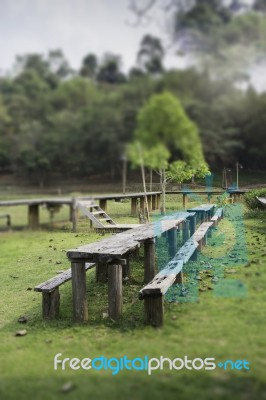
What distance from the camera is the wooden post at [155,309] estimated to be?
3.02 meters

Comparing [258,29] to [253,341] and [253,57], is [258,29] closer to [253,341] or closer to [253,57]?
[253,57]

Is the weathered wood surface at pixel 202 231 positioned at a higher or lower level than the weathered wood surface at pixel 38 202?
lower

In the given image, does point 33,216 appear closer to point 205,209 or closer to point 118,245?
point 118,245

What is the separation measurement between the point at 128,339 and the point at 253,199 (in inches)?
78.9

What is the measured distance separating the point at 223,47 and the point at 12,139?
1.63m

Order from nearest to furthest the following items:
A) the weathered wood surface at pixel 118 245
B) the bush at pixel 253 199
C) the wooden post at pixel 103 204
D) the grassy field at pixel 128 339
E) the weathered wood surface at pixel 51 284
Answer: the grassy field at pixel 128 339 < the weathered wood surface at pixel 118 245 < the weathered wood surface at pixel 51 284 < the wooden post at pixel 103 204 < the bush at pixel 253 199

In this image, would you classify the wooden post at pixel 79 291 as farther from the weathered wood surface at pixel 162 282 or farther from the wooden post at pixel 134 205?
the wooden post at pixel 134 205

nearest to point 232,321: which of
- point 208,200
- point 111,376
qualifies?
point 111,376

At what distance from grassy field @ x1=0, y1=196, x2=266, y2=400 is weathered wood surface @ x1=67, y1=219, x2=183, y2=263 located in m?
0.20

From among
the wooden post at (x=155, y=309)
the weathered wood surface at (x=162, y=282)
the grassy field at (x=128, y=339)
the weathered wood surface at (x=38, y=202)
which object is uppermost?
the weathered wood surface at (x=38, y=202)

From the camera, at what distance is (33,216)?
2.38 metres

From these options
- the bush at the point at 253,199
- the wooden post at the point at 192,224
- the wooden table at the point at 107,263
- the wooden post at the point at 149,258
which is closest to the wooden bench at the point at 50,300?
the wooden table at the point at 107,263

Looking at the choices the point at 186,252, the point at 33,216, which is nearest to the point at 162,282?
the point at 186,252

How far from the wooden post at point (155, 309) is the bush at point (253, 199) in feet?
4.93
